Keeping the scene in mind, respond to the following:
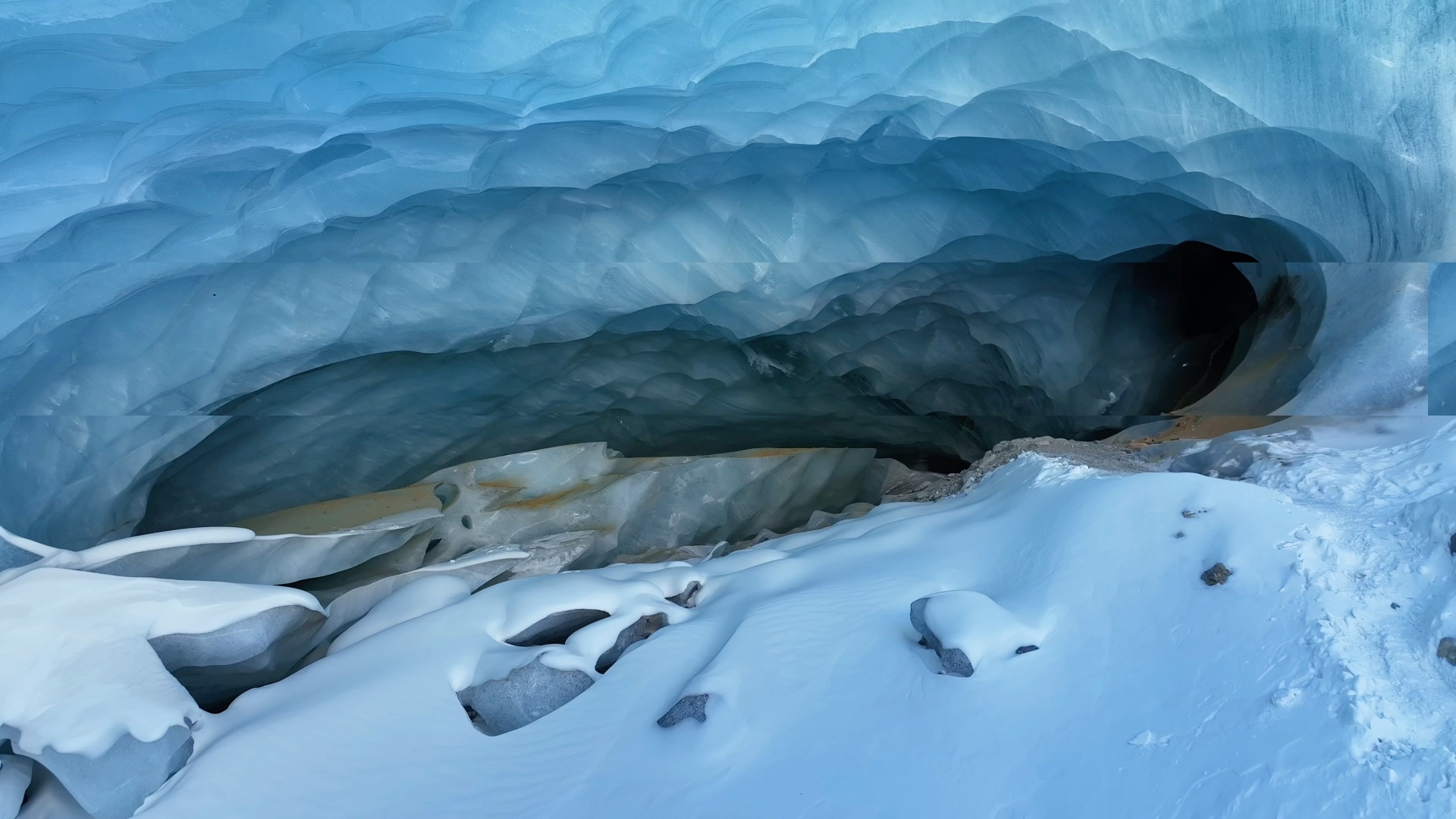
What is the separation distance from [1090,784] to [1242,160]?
2.24 meters

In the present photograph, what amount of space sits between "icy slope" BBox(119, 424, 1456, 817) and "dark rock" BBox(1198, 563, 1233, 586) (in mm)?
14

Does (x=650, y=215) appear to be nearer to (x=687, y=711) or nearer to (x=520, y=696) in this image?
(x=520, y=696)

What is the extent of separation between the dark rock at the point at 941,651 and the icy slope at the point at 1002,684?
1.1 inches

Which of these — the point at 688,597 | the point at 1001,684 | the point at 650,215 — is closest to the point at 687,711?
the point at 1001,684

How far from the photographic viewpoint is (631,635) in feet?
8.18

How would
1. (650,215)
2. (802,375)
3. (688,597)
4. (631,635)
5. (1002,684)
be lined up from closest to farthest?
(1002,684) < (631,635) < (688,597) < (650,215) < (802,375)

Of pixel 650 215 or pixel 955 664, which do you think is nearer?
pixel 955 664

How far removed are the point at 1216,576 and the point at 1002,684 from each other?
581mm

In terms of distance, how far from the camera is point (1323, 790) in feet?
4.69

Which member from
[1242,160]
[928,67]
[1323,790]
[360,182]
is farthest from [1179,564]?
[360,182]

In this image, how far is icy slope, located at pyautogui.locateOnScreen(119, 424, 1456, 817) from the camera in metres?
1.57

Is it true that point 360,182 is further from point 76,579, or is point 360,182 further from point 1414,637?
point 1414,637

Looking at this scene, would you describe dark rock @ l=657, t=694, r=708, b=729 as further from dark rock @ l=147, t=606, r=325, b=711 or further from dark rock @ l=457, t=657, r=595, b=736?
dark rock @ l=147, t=606, r=325, b=711

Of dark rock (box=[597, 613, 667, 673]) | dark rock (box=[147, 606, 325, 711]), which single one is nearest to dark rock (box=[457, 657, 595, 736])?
dark rock (box=[597, 613, 667, 673])
